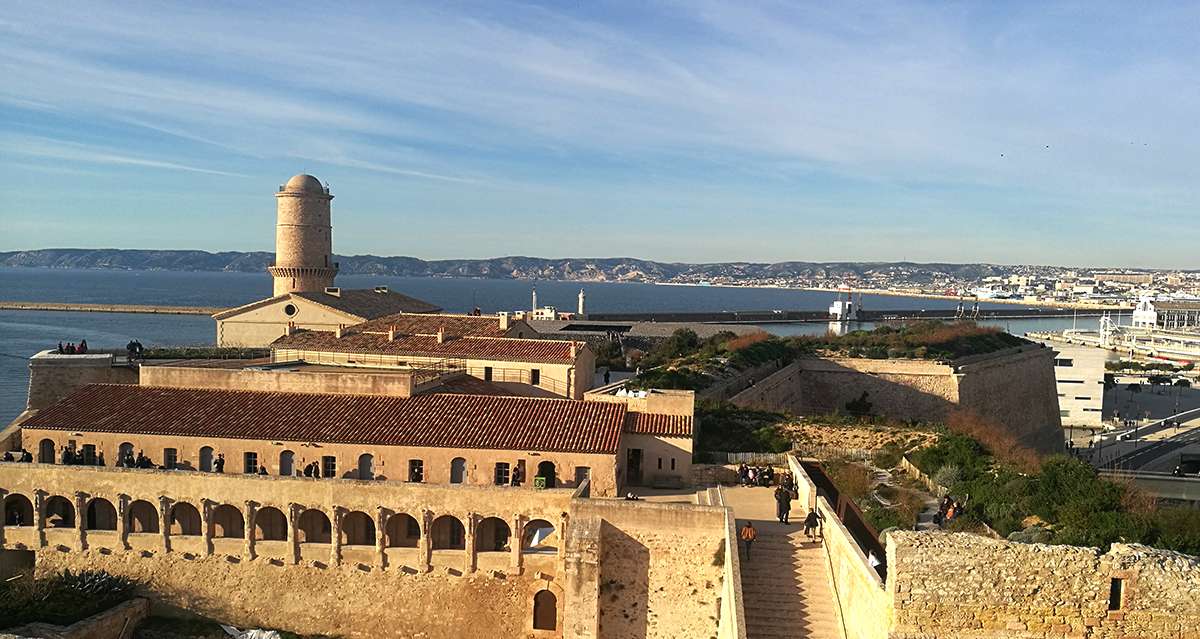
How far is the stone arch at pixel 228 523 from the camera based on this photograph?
2339cm

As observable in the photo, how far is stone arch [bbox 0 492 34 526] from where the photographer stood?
23.8 meters

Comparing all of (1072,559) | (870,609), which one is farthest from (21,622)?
(1072,559)

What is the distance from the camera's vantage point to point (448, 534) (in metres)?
22.5

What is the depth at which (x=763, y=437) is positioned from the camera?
88.0 feet

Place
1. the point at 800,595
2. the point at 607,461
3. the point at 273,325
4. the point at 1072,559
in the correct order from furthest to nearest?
1. the point at 273,325
2. the point at 607,461
3. the point at 800,595
4. the point at 1072,559

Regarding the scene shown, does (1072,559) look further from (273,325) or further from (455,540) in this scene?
(273,325)

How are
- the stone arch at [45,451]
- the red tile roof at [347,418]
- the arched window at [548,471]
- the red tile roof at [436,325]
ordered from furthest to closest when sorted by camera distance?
the red tile roof at [436,325] → the stone arch at [45,451] → the red tile roof at [347,418] → the arched window at [548,471]

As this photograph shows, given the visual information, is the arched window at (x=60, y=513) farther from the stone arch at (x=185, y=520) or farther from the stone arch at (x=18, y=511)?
the stone arch at (x=185, y=520)

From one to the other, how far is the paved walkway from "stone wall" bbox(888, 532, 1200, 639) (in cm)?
311

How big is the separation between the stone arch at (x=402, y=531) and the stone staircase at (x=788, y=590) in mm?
8897

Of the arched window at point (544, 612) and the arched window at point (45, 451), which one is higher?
the arched window at point (45, 451)

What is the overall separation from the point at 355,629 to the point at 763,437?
1253cm

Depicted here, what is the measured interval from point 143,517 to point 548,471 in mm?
11188

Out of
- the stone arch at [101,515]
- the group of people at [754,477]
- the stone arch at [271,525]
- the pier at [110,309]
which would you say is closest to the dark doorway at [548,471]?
the group of people at [754,477]
